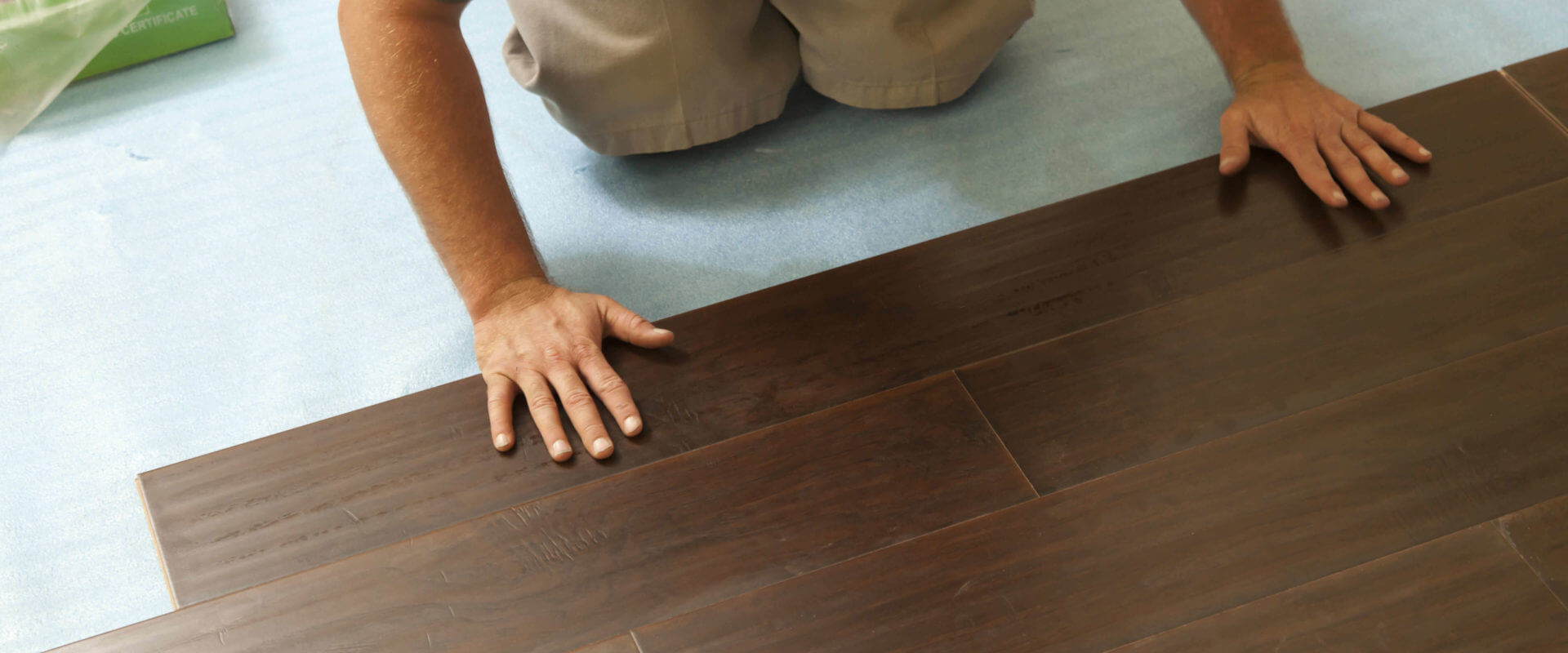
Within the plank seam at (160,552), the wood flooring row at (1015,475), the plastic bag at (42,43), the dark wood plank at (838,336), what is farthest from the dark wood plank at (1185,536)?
the plastic bag at (42,43)

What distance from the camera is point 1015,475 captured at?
1267mm

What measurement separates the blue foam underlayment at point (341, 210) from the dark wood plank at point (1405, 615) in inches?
32.1

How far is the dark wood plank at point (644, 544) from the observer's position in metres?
1.17

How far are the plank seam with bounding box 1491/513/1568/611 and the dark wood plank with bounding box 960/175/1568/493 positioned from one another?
0.21 meters

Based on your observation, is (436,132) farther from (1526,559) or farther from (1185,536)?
(1526,559)

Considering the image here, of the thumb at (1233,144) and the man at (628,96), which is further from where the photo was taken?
the thumb at (1233,144)

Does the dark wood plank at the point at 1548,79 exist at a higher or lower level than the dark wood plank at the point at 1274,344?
higher

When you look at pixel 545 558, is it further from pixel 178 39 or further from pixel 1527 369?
pixel 178 39

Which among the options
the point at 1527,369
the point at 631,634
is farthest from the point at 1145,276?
the point at 631,634

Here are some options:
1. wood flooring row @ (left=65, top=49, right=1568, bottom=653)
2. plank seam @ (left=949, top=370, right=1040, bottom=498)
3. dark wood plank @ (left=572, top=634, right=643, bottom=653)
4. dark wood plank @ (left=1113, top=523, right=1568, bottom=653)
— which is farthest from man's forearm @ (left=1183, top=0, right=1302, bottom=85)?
dark wood plank @ (left=572, top=634, right=643, bottom=653)

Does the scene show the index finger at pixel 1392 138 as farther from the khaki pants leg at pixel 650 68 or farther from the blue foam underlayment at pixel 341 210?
the khaki pants leg at pixel 650 68

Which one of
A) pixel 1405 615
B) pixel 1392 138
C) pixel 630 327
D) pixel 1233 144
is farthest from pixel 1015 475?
pixel 1392 138

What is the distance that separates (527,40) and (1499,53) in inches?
67.5

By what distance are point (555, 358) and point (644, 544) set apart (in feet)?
0.91
